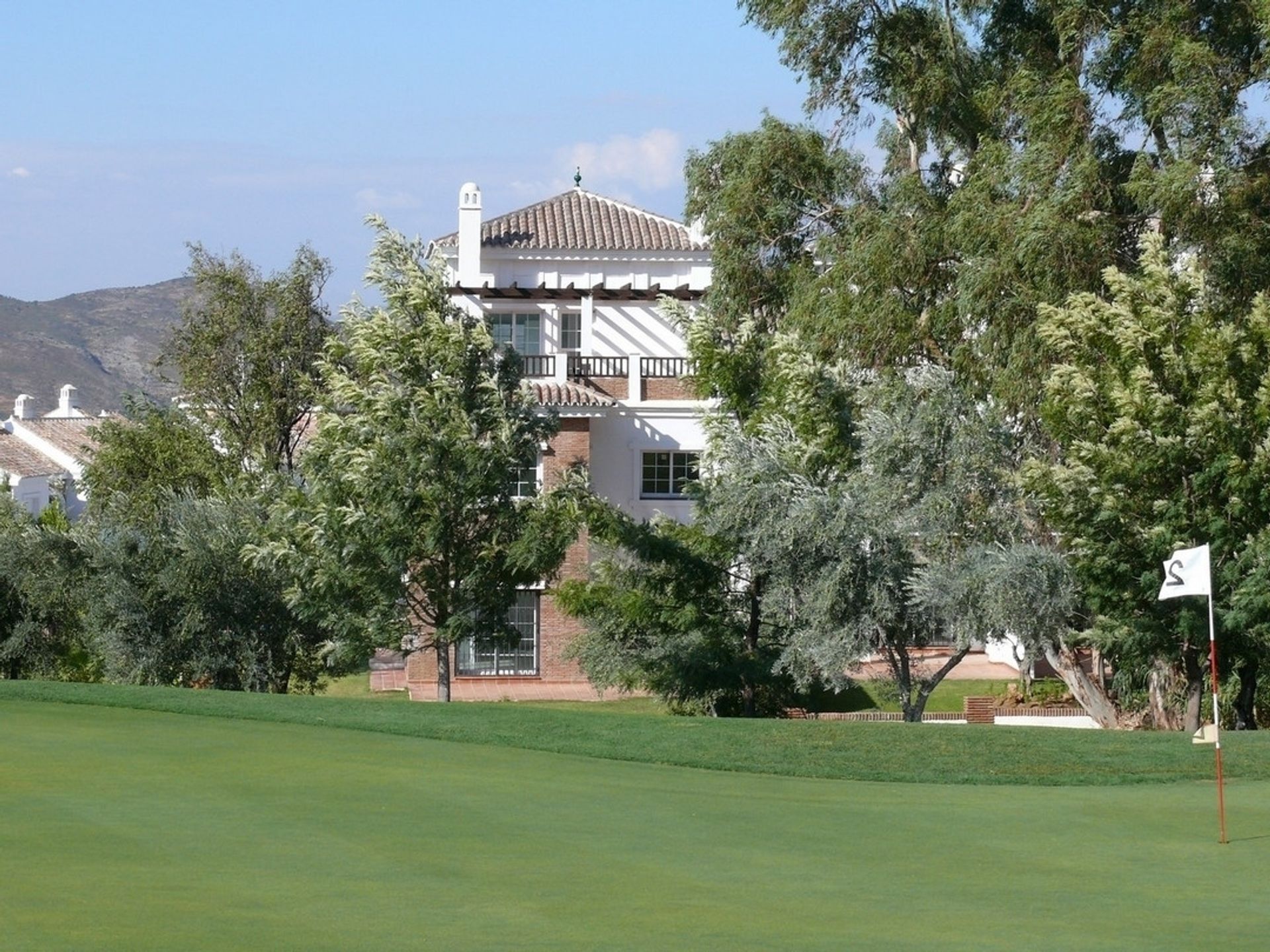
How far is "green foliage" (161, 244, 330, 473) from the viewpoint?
43938mm

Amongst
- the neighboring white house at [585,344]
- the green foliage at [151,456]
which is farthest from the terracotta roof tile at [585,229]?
the green foliage at [151,456]

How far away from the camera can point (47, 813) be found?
11.3 meters

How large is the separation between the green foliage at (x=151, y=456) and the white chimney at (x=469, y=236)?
8037mm

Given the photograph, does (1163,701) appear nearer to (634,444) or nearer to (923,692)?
(923,692)

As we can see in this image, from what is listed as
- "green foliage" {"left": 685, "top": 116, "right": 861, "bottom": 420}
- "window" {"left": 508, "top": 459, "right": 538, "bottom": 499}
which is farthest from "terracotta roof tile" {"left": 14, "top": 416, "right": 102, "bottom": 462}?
"green foliage" {"left": 685, "top": 116, "right": 861, "bottom": 420}

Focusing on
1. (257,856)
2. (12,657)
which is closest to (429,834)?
(257,856)

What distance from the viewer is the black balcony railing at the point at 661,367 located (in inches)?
1654

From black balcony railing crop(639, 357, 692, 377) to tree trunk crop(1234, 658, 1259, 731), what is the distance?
58.7ft

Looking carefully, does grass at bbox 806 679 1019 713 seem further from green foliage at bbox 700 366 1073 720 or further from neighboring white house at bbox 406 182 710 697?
green foliage at bbox 700 366 1073 720

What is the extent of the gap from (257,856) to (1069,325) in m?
17.9

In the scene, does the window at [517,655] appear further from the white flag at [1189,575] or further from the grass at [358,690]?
the white flag at [1189,575]

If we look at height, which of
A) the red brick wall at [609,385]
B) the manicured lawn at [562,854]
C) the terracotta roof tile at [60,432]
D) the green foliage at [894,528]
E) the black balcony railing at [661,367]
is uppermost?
the terracotta roof tile at [60,432]

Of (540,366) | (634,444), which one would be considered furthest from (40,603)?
(634,444)

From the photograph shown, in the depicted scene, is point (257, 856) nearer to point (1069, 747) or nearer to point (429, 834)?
point (429, 834)
